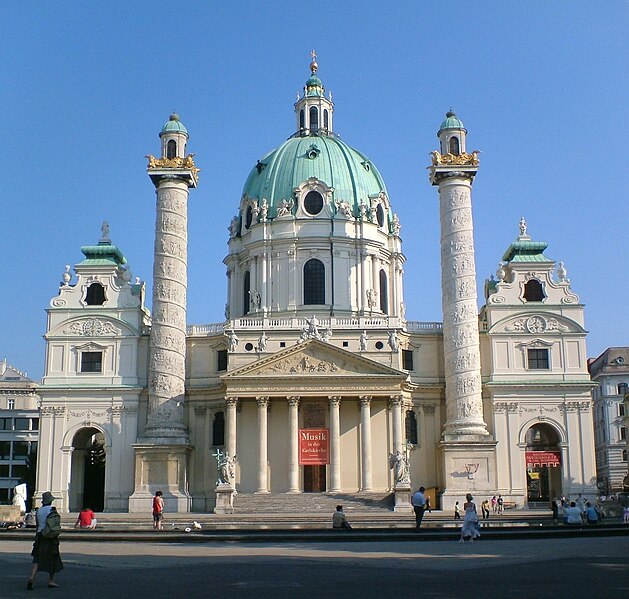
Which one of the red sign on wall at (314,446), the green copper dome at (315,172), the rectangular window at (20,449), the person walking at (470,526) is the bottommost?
the person walking at (470,526)

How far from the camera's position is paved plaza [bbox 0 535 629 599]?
550 inches

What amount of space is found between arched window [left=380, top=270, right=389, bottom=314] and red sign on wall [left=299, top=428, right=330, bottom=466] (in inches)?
515

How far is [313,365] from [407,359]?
7.30m

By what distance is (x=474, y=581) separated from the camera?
49.8 feet

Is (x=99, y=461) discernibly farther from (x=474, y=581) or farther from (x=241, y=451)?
(x=474, y=581)

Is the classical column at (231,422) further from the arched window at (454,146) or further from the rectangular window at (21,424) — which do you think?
the rectangular window at (21,424)

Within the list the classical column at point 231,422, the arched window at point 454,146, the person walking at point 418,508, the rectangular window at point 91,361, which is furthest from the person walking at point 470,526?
the rectangular window at point 91,361

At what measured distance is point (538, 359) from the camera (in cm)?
5712

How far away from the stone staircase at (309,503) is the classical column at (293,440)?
1.86 meters

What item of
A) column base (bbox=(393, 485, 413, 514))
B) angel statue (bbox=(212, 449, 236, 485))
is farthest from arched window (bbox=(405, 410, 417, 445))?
angel statue (bbox=(212, 449, 236, 485))

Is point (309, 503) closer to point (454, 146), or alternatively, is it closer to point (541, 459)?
point (541, 459)

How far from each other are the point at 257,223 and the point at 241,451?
1752 centimetres

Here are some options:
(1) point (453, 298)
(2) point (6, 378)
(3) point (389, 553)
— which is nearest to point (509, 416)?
(1) point (453, 298)

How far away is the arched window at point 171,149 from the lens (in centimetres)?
5700
